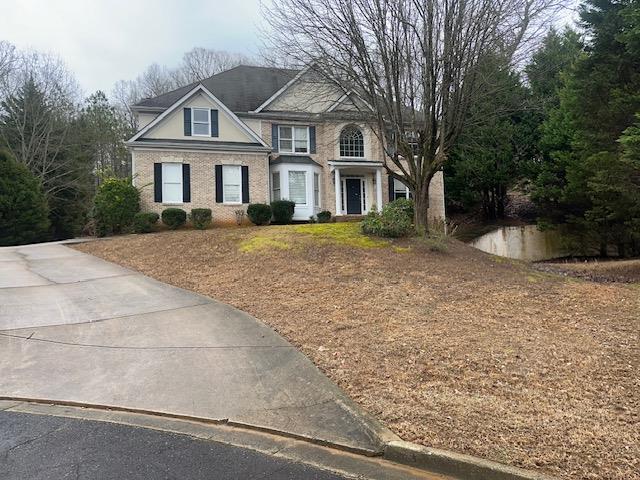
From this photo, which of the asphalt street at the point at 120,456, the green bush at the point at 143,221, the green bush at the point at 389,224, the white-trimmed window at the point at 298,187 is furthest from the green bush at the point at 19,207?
the asphalt street at the point at 120,456

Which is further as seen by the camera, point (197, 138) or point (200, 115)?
point (200, 115)

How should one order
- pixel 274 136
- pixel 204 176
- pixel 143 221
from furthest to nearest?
pixel 274 136, pixel 204 176, pixel 143 221

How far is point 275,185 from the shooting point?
24.5 metres

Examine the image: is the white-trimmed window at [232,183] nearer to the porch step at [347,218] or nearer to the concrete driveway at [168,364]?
the porch step at [347,218]

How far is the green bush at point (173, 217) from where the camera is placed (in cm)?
2130

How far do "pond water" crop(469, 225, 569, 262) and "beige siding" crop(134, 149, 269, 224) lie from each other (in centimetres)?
1166

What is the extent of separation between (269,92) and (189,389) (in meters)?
24.4

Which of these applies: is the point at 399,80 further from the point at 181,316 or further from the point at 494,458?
the point at 494,458

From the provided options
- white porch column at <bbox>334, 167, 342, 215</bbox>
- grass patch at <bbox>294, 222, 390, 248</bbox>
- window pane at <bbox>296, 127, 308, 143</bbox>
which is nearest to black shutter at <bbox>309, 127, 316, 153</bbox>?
window pane at <bbox>296, 127, 308, 143</bbox>

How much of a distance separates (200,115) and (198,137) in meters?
1.12

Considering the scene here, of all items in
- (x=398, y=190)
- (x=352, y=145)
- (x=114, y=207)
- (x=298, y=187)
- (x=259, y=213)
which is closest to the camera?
(x=114, y=207)

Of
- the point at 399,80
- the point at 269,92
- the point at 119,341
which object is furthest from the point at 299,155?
the point at 119,341

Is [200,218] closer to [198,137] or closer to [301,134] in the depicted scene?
[198,137]

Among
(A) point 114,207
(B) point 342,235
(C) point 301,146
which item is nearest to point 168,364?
(B) point 342,235
